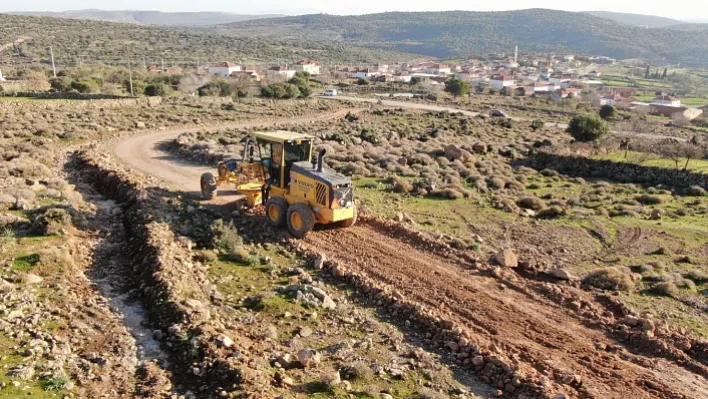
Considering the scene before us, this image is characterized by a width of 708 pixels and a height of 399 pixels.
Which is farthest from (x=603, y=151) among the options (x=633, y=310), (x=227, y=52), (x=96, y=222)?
(x=227, y=52)

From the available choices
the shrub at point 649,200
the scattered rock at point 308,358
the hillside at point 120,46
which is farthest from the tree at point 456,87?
the scattered rock at point 308,358

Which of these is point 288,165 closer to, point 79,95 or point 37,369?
point 37,369

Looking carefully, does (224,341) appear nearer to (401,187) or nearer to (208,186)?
(208,186)

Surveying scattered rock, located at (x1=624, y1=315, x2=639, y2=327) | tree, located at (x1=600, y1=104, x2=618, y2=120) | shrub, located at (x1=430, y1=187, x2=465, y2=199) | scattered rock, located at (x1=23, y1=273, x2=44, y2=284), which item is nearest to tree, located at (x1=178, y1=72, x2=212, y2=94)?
shrub, located at (x1=430, y1=187, x2=465, y2=199)

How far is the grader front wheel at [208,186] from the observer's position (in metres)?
20.5

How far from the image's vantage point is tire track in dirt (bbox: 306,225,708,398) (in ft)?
34.8

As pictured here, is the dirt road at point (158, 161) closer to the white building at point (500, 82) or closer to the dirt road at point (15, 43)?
the dirt road at point (15, 43)

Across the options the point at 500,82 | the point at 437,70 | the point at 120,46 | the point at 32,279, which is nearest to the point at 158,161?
the point at 32,279

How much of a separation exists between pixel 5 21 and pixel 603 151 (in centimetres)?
13221

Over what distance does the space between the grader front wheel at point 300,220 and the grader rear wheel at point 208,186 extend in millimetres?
4805

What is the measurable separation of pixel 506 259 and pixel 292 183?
6747mm

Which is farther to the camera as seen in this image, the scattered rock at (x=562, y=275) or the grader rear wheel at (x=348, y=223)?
the grader rear wheel at (x=348, y=223)

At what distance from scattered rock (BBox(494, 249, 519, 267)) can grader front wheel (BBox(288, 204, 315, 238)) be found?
5.45 metres

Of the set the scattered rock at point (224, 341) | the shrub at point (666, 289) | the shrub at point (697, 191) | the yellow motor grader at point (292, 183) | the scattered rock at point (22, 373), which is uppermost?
the yellow motor grader at point (292, 183)
